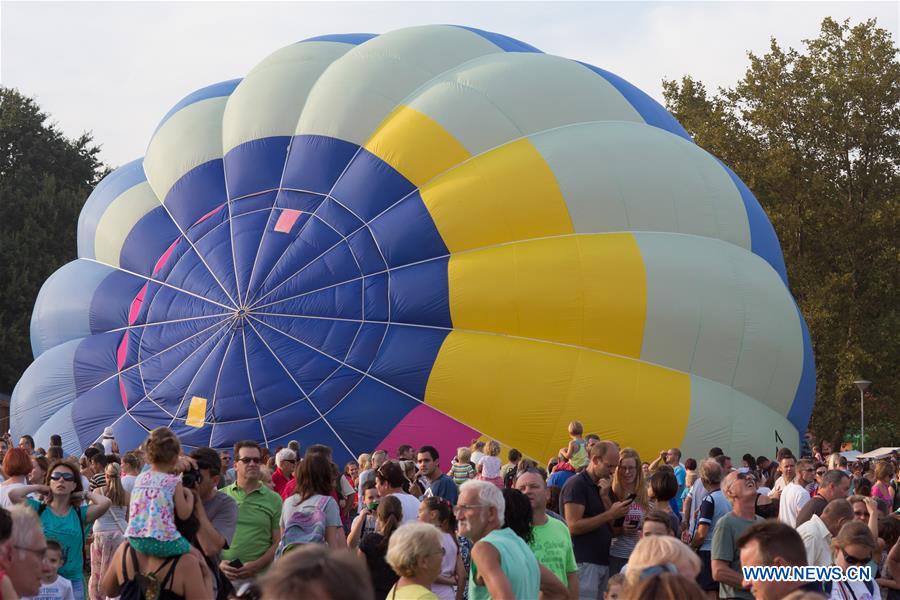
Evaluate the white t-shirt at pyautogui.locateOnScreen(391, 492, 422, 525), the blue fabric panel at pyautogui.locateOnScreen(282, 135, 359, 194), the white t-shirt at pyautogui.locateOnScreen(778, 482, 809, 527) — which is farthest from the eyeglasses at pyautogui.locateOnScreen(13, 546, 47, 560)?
the blue fabric panel at pyautogui.locateOnScreen(282, 135, 359, 194)

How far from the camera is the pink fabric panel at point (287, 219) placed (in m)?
14.7

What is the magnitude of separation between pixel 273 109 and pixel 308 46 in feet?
5.54

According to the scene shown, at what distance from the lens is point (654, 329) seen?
14672mm

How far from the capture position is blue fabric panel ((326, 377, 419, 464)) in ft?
46.7

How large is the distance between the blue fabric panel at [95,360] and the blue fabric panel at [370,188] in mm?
3743

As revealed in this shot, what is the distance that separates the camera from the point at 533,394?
46.8ft

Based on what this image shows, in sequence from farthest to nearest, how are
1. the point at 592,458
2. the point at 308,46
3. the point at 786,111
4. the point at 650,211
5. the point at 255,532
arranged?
the point at 786,111 → the point at 308,46 → the point at 650,211 → the point at 592,458 → the point at 255,532

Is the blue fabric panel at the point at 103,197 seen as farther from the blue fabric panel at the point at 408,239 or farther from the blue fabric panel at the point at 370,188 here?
the blue fabric panel at the point at 408,239

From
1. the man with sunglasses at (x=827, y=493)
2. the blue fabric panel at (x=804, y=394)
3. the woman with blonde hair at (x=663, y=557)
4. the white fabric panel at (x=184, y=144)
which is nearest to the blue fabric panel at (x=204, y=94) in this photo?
the white fabric panel at (x=184, y=144)

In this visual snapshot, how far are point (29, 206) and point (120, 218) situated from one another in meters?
22.5

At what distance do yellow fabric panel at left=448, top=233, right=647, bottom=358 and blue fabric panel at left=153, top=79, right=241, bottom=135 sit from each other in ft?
16.3

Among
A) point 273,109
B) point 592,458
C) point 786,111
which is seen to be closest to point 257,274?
point 273,109

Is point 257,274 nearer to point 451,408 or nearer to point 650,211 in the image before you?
point 451,408

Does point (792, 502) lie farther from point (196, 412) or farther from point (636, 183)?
point (196, 412)
